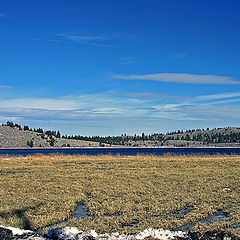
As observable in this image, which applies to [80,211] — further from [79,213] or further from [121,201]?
[121,201]

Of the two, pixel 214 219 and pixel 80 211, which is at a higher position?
pixel 214 219

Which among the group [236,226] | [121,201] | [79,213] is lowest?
[79,213]

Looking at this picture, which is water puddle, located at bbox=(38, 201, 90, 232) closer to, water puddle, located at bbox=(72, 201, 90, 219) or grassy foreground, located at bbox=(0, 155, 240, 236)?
water puddle, located at bbox=(72, 201, 90, 219)

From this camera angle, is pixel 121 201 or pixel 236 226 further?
pixel 121 201

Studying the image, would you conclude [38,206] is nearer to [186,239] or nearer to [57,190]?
[57,190]

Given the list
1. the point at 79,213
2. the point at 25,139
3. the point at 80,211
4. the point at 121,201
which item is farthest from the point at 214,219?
the point at 25,139

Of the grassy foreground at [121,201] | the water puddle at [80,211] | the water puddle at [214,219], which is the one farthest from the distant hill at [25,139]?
the water puddle at [214,219]

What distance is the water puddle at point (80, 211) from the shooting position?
12.5 meters

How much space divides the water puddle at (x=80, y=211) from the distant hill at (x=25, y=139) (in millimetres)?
145339

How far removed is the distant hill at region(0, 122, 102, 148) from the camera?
515 feet

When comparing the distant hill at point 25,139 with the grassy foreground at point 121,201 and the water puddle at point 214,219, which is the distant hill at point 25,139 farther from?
the water puddle at point 214,219

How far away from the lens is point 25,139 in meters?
161

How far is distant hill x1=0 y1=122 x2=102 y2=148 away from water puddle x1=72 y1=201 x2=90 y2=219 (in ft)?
477

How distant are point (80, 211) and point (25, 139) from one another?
15481 centimetres
